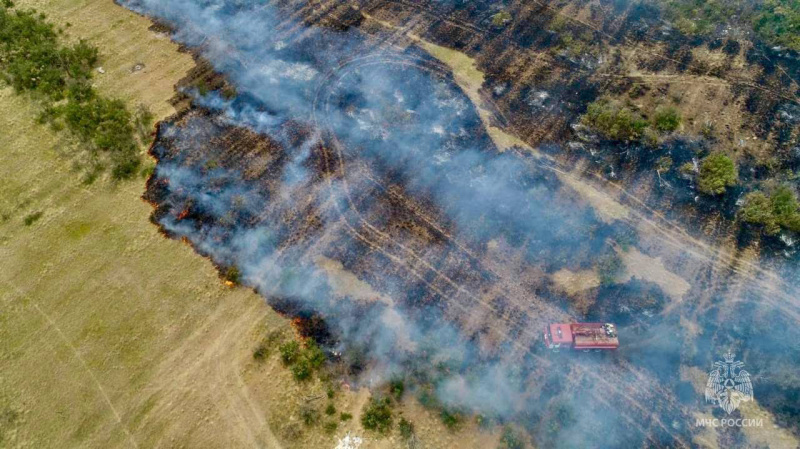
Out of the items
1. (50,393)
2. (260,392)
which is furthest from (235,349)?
(50,393)

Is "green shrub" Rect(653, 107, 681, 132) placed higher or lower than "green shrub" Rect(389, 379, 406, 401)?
higher

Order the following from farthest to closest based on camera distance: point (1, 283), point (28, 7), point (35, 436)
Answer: point (28, 7)
point (1, 283)
point (35, 436)

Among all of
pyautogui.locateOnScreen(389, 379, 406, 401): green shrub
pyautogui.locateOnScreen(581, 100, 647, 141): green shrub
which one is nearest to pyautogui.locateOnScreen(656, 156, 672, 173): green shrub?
pyautogui.locateOnScreen(581, 100, 647, 141): green shrub

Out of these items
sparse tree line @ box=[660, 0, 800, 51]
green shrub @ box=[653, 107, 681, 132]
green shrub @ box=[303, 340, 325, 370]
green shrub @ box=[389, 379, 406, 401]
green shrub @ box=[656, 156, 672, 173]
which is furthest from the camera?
sparse tree line @ box=[660, 0, 800, 51]

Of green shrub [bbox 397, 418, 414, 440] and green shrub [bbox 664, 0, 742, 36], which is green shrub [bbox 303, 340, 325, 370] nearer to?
green shrub [bbox 397, 418, 414, 440]

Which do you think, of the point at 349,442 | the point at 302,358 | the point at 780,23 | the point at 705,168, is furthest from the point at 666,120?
the point at 349,442

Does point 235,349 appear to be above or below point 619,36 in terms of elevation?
below

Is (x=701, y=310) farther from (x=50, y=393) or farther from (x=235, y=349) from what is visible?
(x=50, y=393)

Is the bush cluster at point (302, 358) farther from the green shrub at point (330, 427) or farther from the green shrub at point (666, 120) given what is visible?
the green shrub at point (666, 120)
